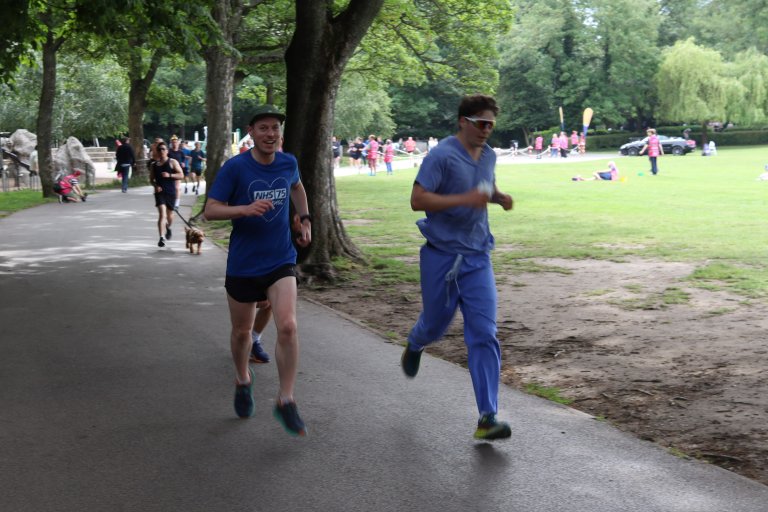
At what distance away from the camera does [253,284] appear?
6043 mm

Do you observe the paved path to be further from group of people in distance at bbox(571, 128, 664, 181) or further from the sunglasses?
group of people in distance at bbox(571, 128, 664, 181)

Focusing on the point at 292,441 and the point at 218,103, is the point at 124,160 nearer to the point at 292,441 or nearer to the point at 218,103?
the point at 218,103

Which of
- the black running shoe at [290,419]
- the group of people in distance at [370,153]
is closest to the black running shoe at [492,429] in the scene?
the black running shoe at [290,419]

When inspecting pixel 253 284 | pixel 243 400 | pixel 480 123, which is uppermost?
pixel 480 123

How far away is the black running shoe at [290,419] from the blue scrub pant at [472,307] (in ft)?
3.27

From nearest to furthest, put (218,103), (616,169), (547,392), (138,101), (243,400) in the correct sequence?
(243,400) → (547,392) → (218,103) → (616,169) → (138,101)

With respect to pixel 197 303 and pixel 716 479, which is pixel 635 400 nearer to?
pixel 716 479

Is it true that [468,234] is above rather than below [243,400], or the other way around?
above

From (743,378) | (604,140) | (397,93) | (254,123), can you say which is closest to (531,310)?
(743,378)

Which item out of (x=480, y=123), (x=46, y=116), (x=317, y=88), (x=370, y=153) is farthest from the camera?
(x=370, y=153)

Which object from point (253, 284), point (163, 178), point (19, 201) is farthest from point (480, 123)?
point (19, 201)

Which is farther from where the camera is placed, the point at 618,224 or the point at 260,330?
the point at 618,224

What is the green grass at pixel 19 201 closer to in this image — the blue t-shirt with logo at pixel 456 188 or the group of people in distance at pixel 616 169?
the group of people in distance at pixel 616 169

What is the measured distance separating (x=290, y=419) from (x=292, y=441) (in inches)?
5.1
